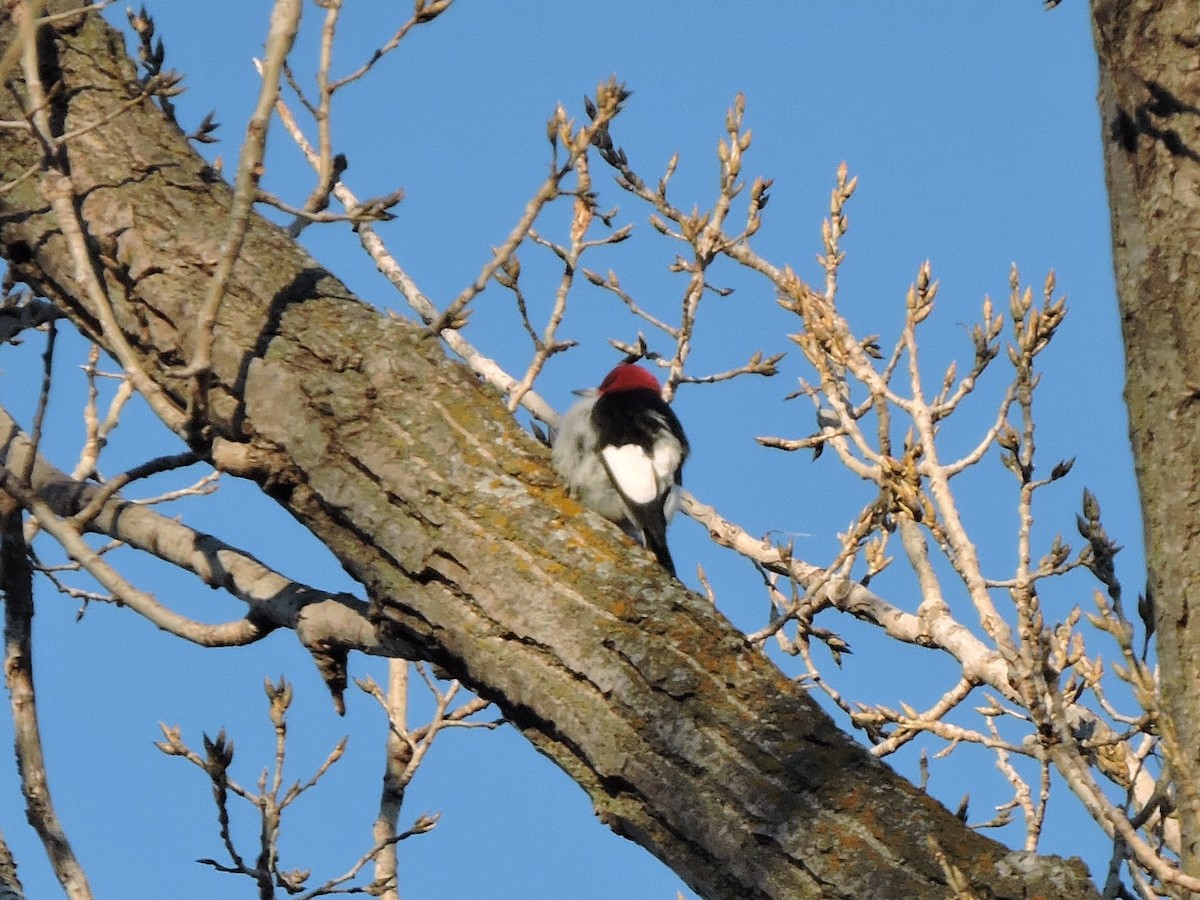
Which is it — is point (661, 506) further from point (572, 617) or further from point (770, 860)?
point (770, 860)

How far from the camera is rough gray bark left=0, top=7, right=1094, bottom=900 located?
2.19 metres

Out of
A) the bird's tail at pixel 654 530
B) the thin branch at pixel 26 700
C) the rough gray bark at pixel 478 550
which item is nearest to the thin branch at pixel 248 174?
the rough gray bark at pixel 478 550

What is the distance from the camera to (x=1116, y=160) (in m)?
2.36

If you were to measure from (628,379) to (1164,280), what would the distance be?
282 centimetres

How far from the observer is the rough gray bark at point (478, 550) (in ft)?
7.18

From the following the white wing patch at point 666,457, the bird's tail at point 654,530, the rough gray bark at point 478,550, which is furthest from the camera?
the white wing patch at point 666,457

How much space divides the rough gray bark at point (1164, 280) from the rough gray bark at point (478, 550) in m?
0.46

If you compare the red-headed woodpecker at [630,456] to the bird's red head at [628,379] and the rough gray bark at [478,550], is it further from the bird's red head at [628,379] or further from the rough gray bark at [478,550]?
the rough gray bark at [478,550]

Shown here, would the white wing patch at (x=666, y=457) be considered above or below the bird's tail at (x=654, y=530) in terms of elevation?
above

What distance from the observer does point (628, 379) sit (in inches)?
195

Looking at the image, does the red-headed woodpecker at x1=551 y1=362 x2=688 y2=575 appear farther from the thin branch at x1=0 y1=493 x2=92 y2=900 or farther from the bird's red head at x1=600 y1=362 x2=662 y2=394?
the thin branch at x1=0 y1=493 x2=92 y2=900

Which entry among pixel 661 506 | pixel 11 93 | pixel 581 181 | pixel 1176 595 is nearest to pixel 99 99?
pixel 11 93

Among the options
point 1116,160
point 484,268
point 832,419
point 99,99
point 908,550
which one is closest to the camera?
point 1116,160

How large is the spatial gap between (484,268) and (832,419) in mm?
2149
